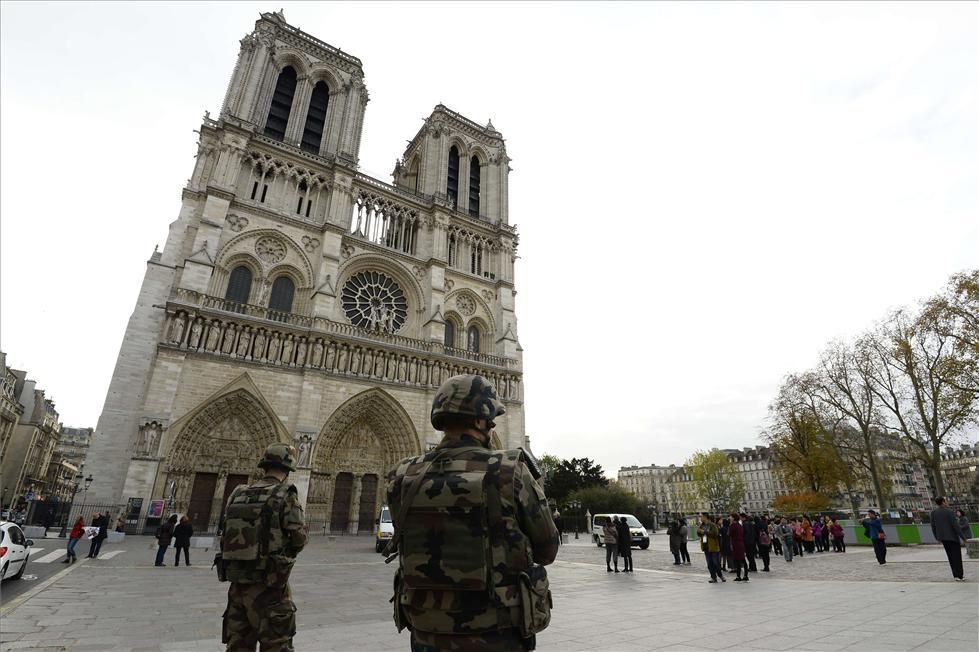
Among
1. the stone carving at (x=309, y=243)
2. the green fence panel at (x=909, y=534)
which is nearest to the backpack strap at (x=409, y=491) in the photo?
the stone carving at (x=309, y=243)

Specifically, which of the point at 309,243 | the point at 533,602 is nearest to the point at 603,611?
the point at 533,602

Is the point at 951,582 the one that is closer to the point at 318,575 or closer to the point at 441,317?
the point at 318,575

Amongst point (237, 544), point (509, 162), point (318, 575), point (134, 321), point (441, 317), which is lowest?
point (318, 575)

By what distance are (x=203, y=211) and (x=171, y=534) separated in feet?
53.6

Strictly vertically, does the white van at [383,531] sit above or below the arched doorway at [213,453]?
below

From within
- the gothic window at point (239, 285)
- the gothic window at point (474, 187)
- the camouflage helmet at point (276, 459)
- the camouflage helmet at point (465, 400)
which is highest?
the gothic window at point (474, 187)

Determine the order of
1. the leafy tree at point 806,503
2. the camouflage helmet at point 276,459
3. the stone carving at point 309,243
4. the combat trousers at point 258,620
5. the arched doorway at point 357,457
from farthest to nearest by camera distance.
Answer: the leafy tree at point 806,503 → the stone carving at point 309,243 → the arched doorway at point 357,457 → the camouflage helmet at point 276,459 → the combat trousers at point 258,620

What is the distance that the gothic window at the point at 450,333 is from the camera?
28833 mm

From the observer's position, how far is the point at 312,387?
21422mm

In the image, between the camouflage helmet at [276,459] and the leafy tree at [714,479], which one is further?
the leafy tree at [714,479]

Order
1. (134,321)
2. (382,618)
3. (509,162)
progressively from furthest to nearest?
(509,162) < (134,321) < (382,618)

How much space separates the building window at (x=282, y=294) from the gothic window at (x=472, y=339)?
10.5m

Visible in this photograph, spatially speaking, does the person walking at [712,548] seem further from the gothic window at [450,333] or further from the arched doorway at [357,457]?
the gothic window at [450,333]

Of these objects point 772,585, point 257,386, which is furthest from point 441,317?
point 772,585
